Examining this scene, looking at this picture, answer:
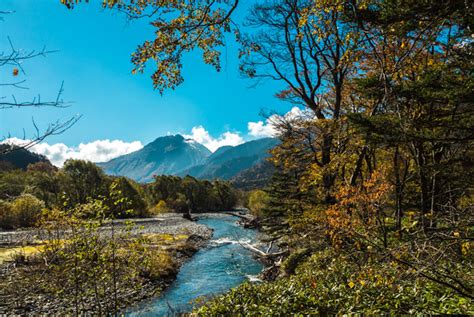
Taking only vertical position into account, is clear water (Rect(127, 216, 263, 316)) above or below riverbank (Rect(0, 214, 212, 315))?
below

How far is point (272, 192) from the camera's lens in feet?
91.5

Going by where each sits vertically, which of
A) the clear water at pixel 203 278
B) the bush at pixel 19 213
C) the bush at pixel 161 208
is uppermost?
the bush at pixel 19 213

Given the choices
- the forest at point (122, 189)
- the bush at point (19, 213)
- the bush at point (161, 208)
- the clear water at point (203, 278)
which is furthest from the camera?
the bush at point (161, 208)

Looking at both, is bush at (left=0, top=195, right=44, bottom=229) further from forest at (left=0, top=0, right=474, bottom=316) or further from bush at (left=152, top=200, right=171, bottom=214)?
bush at (left=152, top=200, right=171, bottom=214)

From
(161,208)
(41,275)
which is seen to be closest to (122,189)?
(161,208)

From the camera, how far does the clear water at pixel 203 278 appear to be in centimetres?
1406

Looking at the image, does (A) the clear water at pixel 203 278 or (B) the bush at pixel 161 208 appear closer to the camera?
(A) the clear water at pixel 203 278

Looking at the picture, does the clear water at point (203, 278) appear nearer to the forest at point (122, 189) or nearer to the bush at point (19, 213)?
the bush at point (19, 213)

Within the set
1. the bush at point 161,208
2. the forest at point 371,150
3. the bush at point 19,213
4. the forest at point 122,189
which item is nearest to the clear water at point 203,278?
the forest at point 371,150

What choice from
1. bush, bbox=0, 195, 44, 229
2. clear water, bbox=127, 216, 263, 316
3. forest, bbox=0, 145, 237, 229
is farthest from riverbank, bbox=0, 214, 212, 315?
forest, bbox=0, 145, 237, 229

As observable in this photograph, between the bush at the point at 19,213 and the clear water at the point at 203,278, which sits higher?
the bush at the point at 19,213

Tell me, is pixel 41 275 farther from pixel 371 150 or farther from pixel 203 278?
pixel 203 278

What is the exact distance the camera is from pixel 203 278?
19984 millimetres

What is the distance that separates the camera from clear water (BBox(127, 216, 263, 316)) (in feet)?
46.1
